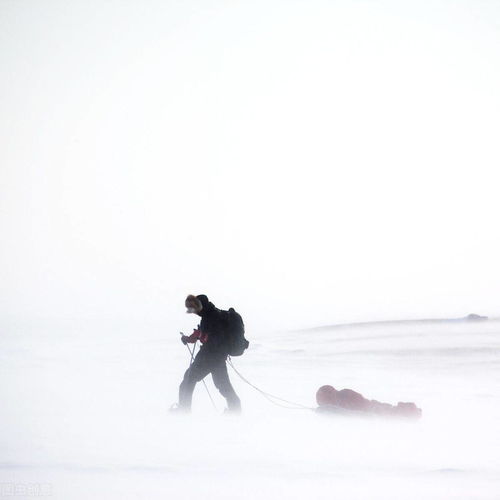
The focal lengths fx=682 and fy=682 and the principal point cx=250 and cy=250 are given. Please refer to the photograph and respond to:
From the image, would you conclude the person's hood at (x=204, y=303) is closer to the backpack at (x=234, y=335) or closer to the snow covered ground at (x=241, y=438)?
the backpack at (x=234, y=335)

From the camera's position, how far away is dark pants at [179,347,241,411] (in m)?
7.88

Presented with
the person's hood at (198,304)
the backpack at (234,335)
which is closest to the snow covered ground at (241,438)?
the backpack at (234,335)

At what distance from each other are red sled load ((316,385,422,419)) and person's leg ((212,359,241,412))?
1.25 meters

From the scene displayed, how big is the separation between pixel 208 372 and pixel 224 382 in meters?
0.22

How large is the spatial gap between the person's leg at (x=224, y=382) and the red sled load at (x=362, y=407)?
125cm

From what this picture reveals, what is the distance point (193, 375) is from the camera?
795cm

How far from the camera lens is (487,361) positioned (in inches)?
645

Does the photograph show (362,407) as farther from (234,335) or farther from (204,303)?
(204,303)

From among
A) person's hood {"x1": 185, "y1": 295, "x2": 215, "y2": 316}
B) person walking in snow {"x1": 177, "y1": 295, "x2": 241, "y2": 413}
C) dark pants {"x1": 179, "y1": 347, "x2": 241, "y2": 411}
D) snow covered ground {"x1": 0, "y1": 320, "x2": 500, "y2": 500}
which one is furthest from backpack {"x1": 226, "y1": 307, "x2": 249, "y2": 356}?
snow covered ground {"x1": 0, "y1": 320, "x2": 500, "y2": 500}

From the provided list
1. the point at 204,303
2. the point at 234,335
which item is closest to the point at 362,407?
the point at 234,335

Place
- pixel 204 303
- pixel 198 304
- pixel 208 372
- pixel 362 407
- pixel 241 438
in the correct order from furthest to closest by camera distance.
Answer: pixel 362 407
pixel 208 372
pixel 204 303
pixel 198 304
pixel 241 438

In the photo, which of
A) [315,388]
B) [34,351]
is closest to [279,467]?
[315,388]

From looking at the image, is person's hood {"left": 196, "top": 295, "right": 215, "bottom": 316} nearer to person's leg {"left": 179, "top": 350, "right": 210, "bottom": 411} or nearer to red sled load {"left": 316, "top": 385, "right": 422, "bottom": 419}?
person's leg {"left": 179, "top": 350, "right": 210, "bottom": 411}

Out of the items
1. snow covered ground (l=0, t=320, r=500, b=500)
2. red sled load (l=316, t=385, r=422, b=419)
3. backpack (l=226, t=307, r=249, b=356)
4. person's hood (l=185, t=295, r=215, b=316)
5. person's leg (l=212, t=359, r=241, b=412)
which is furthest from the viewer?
red sled load (l=316, t=385, r=422, b=419)
